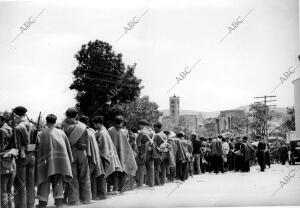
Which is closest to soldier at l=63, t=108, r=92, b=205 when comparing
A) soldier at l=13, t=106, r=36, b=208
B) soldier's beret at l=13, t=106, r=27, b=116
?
soldier at l=13, t=106, r=36, b=208

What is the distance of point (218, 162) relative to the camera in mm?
21766

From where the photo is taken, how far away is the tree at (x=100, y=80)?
147 ft

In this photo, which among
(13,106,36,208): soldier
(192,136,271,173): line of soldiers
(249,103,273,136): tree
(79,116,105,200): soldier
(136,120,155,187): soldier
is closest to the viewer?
(13,106,36,208): soldier

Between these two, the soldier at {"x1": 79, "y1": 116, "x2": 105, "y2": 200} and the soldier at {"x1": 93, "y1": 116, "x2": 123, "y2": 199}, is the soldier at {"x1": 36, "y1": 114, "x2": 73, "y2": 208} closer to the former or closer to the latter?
the soldier at {"x1": 79, "y1": 116, "x2": 105, "y2": 200}

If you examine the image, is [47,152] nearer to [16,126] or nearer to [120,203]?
[16,126]

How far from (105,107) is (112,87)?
2.89 m

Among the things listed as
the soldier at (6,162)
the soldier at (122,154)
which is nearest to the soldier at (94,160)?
the soldier at (122,154)

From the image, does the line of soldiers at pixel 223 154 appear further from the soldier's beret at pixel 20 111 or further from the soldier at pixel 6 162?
the soldier at pixel 6 162

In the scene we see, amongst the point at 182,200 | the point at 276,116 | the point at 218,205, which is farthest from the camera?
the point at 276,116

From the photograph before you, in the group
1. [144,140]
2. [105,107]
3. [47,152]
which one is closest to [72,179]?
[47,152]

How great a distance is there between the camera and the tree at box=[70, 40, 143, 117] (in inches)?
1764

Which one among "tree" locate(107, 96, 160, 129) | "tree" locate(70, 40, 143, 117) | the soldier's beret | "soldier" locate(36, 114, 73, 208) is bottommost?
"soldier" locate(36, 114, 73, 208)

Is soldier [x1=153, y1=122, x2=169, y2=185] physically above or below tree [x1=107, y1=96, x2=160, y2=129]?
below

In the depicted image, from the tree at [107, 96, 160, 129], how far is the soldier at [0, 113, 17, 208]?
3285 centimetres
